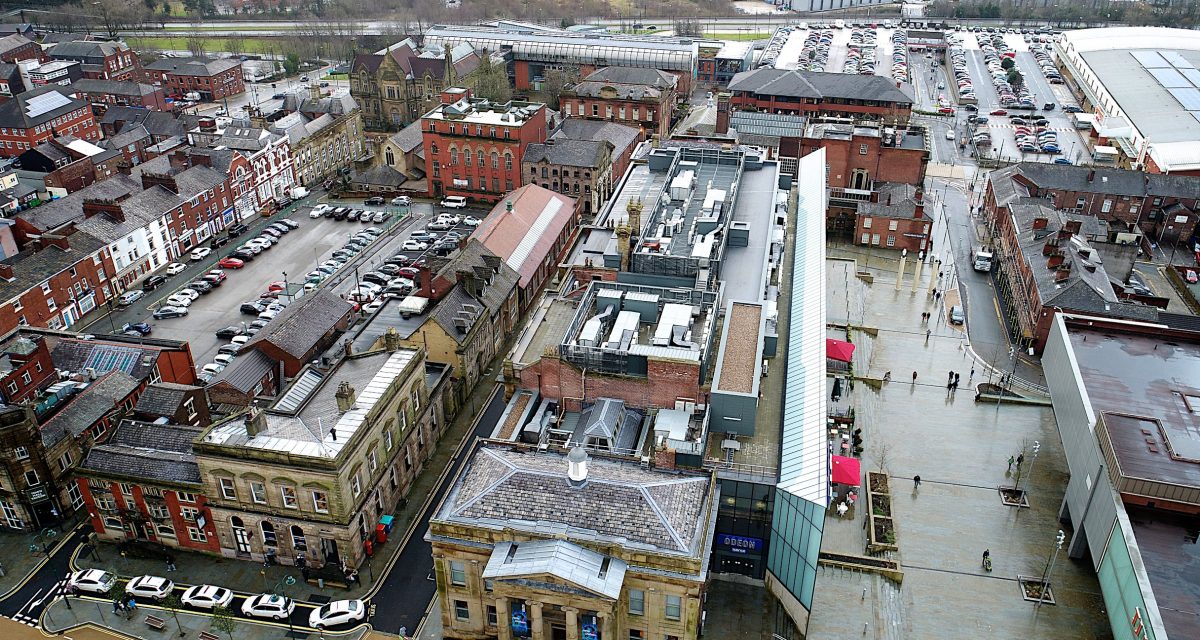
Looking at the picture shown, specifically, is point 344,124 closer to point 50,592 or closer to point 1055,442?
point 50,592

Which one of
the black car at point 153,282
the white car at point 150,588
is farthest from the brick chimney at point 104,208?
the white car at point 150,588

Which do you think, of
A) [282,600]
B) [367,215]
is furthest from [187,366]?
[367,215]

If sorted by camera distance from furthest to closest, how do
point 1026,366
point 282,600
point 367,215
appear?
point 367,215 → point 1026,366 → point 282,600

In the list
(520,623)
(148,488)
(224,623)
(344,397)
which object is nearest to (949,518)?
(520,623)

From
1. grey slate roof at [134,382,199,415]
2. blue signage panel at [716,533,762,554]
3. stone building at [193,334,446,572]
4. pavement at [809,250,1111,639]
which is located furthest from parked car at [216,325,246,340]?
pavement at [809,250,1111,639]

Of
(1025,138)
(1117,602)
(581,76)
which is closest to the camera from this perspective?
(1117,602)

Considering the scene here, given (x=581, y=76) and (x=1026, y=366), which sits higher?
(x=581, y=76)

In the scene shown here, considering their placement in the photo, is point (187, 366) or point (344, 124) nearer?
point (187, 366)
